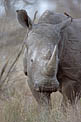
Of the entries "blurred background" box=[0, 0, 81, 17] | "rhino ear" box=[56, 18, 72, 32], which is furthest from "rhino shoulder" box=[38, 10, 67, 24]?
"blurred background" box=[0, 0, 81, 17]

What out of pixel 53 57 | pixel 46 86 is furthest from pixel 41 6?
pixel 46 86

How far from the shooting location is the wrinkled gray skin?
6012 mm

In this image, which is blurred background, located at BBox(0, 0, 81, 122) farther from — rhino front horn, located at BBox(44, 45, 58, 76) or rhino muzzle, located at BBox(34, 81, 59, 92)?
rhino front horn, located at BBox(44, 45, 58, 76)

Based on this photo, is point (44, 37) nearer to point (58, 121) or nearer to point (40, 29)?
point (40, 29)

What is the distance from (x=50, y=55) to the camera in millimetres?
6137

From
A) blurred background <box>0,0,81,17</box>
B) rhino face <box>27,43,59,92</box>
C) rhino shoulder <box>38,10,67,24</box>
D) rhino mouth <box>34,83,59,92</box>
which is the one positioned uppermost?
rhino shoulder <box>38,10,67,24</box>

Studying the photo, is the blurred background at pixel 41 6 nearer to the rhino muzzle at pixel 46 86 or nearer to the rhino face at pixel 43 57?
the rhino face at pixel 43 57

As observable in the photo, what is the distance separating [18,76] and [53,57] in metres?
6.59

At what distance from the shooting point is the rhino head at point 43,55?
19.6 feet

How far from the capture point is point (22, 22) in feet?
23.2

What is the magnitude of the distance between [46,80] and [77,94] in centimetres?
143

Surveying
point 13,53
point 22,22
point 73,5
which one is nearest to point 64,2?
point 73,5

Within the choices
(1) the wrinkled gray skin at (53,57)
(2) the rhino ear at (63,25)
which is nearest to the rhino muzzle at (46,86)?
(1) the wrinkled gray skin at (53,57)

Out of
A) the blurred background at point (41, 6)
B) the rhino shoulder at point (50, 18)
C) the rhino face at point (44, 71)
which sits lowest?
the blurred background at point (41, 6)
